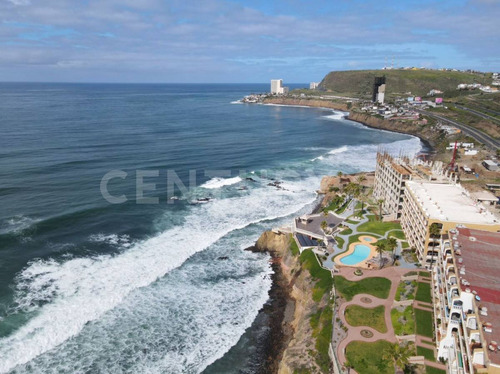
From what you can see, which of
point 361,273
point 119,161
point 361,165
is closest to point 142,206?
point 119,161

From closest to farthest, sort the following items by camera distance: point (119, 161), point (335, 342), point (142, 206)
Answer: point (335, 342) < point (142, 206) < point (119, 161)

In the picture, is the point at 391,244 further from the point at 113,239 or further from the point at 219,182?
the point at 219,182

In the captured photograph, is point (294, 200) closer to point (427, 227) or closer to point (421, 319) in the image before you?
point (427, 227)

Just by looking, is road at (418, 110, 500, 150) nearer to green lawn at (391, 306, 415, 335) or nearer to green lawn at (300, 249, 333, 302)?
green lawn at (300, 249, 333, 302)

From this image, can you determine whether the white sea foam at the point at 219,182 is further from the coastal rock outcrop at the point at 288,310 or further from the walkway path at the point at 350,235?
the walkway path at the point at 350,235

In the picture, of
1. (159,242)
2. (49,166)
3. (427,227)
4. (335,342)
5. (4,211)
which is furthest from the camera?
(49,166)

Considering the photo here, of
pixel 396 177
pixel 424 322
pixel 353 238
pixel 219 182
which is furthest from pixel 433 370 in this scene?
pixel 219 182

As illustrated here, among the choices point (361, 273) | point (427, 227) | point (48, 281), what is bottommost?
point (48, 281)
